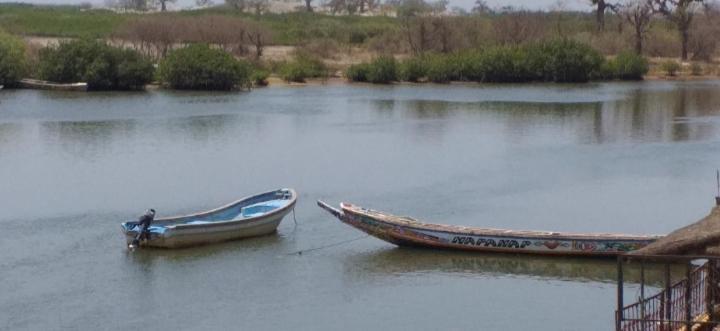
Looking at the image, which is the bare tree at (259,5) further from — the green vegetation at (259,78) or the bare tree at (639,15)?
the green vegetation at (259,78)

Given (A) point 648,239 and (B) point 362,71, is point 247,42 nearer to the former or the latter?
(B) point 362,71

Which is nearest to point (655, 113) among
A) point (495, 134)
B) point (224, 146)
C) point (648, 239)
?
point (495, 134)

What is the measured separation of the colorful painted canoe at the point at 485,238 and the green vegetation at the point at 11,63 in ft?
138

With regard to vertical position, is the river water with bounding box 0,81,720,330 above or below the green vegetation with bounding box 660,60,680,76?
below

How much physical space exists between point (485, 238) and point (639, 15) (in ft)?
208

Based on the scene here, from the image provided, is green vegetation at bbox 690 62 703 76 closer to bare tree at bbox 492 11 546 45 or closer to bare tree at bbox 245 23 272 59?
bare tree at bbox 492 11 546 45

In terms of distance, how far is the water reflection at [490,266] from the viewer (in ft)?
73.4

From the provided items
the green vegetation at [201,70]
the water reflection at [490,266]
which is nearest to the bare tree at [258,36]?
the green vegetation at [201,70]

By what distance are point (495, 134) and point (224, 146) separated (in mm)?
9156

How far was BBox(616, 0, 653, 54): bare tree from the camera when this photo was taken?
8206 cm

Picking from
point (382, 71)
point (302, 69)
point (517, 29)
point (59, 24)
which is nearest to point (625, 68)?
point (517, 29)

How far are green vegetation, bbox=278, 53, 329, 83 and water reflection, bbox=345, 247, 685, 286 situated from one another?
4432 cm

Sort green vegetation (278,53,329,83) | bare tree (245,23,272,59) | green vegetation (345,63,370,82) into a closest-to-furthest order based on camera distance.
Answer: green vegetation (278,53,329,83) → green vegetation (345,63,370,82) → bare tree (245,23,272,59)

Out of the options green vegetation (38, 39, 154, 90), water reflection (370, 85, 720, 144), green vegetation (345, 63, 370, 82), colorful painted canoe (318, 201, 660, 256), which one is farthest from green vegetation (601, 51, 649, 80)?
colorful painted canoe (318, 201, 660, 256)
